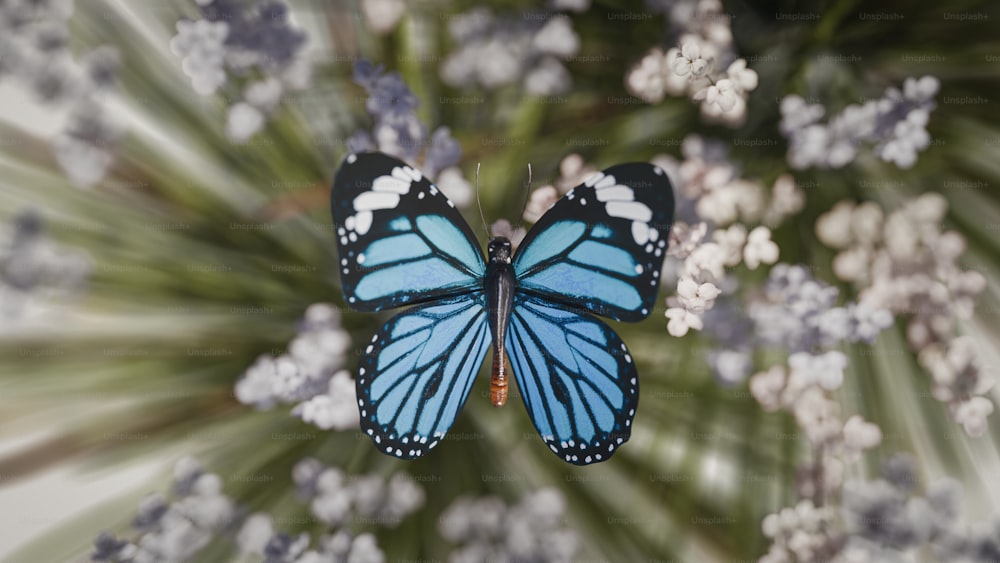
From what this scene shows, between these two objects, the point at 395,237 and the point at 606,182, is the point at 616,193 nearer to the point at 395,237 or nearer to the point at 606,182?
the point at 606,182

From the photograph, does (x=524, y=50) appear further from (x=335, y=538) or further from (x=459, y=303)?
(x=335, y=538)

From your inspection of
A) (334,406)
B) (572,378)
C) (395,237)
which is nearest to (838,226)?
(572,378)

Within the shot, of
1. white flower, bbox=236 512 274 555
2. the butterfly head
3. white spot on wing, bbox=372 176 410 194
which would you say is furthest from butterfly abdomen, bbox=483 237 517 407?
white flower, bbox=236 512 274 555

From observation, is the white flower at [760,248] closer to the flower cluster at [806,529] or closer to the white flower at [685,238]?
the white flower at [685,238]

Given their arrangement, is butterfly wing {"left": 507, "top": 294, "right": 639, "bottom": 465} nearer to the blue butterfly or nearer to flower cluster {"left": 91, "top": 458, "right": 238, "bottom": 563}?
the blue butterfly

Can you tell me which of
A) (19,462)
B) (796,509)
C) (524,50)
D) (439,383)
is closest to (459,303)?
(439,383)
